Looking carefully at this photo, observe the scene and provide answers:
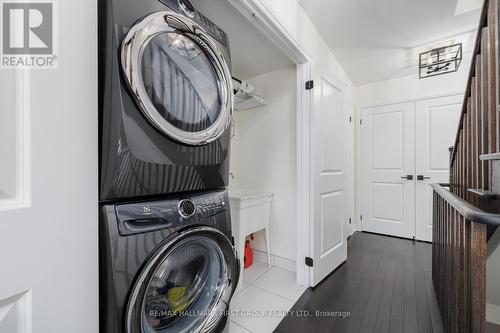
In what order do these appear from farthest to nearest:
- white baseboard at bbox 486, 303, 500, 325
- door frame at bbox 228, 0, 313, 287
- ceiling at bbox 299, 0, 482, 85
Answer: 1. door frame at bbox 228, 0, 313, 287
2. ceiling at bbox 299, 0, 482, 85
3. white baseboard at bbox 486, 303, 500, 325

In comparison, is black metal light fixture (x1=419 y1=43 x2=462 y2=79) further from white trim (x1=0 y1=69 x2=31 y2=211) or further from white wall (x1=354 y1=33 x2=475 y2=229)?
white trim (x1=0 y1=69 x2=31 y2=211)

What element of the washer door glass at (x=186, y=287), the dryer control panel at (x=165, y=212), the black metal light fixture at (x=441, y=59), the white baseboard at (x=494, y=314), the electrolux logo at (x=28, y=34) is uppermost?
the black metal light fixture at (x=441, y=59)

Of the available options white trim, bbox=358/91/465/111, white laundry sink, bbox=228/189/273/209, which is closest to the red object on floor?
white laundry sink, bbox=228/189/273/209

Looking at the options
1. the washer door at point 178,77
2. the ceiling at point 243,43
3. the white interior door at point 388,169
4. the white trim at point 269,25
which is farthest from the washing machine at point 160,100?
the white interior door at point 388,169

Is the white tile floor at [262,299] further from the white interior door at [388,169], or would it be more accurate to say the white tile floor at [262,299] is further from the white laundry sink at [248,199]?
the white interior door at [388,169]

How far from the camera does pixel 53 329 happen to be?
540 millimetres

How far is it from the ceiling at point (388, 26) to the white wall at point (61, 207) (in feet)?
5.97

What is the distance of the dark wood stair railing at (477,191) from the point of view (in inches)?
28.4

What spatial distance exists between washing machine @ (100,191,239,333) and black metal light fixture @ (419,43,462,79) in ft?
8.55

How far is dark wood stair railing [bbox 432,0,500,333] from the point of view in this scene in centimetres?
72

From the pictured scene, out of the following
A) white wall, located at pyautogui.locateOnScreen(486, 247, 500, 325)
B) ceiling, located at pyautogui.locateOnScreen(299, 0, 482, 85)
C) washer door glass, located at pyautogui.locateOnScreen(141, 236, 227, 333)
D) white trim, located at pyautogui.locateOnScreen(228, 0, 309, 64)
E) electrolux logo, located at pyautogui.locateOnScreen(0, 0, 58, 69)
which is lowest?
white wall, located at pyautogui.locateOnScreen(486, 247, 500, 325)

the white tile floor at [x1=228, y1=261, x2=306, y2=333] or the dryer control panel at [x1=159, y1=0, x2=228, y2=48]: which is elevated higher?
the dryer control panel at [x1=159, y1=0, x2=228, y2=48]

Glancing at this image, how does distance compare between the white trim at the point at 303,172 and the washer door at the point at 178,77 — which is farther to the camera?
the white trim at the point at 303,172

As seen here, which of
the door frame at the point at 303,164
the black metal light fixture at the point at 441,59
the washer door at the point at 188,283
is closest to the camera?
the washer door at the point at 188,283
